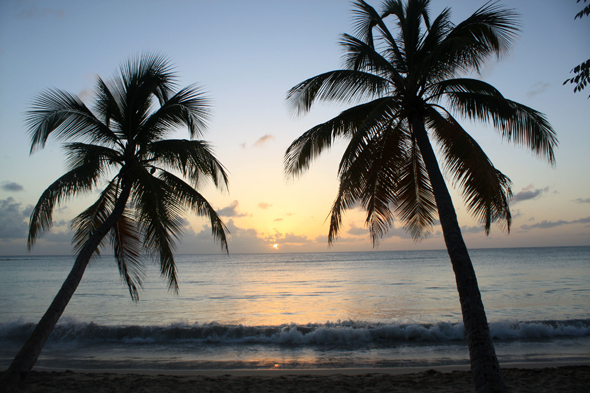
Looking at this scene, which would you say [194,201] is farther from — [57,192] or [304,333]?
[304,333]

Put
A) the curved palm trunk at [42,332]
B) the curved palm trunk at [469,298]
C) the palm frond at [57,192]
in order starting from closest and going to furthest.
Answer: the curved palm trunk at [469,298]
the curved palm trunk at [42,332]
the palm frond at [57,192]

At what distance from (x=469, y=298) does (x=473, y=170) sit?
1.97 meters

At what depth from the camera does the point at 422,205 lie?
7219 millimetres

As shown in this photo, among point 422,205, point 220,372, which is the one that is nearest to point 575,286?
point 422,205

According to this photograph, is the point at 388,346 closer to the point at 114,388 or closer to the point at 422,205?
the point at 422,205

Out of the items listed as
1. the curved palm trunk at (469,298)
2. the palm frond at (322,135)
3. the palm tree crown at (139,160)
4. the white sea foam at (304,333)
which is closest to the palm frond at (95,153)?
the palm tree crown at (139,160)

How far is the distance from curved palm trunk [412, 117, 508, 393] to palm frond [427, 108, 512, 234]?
0.46 metres

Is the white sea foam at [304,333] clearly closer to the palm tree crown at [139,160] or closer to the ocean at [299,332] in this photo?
the ocean at [299,332]

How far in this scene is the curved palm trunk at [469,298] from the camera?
12.3 ft

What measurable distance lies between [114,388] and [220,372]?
8.18 ft

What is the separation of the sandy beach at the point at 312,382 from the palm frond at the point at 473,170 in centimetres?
328

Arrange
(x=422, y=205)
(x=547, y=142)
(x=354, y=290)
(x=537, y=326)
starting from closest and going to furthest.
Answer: (x=547, y=142) < (x=422, y=205) < (x=537, y=326) < (x=354, y=290)

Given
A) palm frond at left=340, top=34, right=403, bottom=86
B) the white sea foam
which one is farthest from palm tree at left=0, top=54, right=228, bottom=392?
the white sea foam

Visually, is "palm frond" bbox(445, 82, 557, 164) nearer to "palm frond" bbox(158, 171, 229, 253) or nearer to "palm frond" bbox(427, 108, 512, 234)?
"palm frond" bbox(427, 108, 512, 234)
